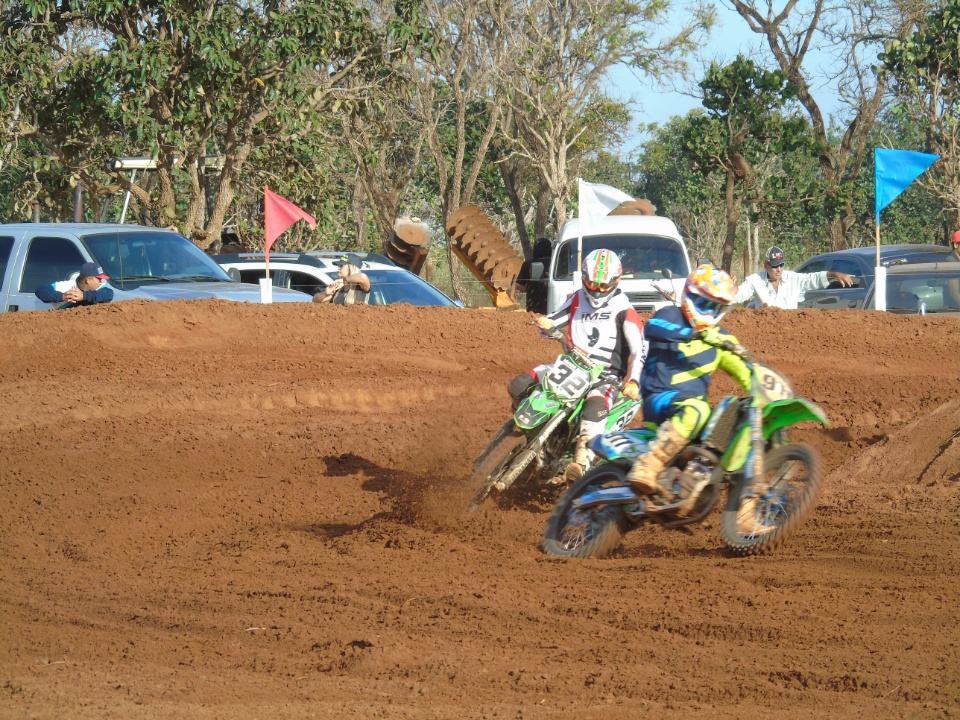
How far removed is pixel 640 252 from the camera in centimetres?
1639

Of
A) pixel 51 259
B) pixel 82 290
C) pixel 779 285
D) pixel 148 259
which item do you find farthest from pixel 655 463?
pixel 51 259

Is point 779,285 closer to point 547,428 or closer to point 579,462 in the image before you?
point 579,462

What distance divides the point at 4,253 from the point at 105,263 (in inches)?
50.2

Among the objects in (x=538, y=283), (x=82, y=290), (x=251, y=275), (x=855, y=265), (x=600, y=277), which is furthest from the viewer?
(x=538, y=283)

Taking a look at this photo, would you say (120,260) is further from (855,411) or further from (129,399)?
(855,411)

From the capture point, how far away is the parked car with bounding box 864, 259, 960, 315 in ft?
45.2

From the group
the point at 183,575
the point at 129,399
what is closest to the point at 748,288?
the point at 129,399

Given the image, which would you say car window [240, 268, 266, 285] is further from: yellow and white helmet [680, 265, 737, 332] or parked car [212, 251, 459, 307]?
yellow and white helmet [680, 265, 737, 332]

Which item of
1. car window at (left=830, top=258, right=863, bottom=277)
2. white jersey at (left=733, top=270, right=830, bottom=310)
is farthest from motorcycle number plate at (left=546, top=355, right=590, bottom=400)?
car window at (left=830, top=258, right=863, bottom=277)

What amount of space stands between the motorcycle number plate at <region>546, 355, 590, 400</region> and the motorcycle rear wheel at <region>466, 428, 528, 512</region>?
1.30 feet

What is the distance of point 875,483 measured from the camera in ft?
29.3

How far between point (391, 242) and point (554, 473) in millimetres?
17634

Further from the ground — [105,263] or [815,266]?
[815,266]

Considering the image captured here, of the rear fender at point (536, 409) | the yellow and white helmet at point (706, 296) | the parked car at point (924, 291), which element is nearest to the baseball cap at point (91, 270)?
the rear fender at point (536, 409)
